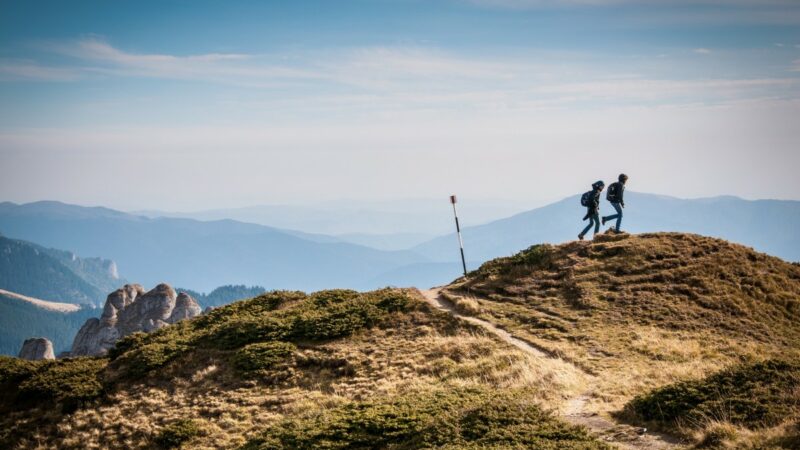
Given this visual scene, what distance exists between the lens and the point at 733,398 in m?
17.3

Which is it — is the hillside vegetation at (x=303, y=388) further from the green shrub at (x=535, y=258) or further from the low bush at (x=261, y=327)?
the green shrub at (x=535, y=258)

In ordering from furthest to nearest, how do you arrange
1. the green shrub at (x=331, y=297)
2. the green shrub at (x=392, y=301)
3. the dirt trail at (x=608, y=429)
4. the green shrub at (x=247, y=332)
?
the green shrub at (x=331, y=297)
the green shrub at (x=392, y=301)
the green shrub at (x=247, y=332)
the dirt trail at (x=608, y=429)

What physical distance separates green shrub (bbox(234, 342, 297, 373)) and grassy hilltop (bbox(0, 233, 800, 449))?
0.27ft

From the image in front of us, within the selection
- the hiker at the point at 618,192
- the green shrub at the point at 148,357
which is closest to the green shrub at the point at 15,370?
the green shrub at the point at 148,357

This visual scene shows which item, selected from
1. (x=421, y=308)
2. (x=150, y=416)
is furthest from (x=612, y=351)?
(x=150, y=416)

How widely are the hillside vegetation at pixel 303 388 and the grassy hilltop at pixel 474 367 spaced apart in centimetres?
8

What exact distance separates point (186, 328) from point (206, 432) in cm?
1251

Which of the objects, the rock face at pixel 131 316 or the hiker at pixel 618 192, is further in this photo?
the rock face at pixel 131 316

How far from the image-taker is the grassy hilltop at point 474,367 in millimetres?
17766

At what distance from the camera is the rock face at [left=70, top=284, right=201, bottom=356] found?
140 m

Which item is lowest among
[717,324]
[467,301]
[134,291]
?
[134,291]

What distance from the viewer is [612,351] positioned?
26.1 meters

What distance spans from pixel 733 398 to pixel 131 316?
151 metres

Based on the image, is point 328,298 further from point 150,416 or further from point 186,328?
point 150,416
